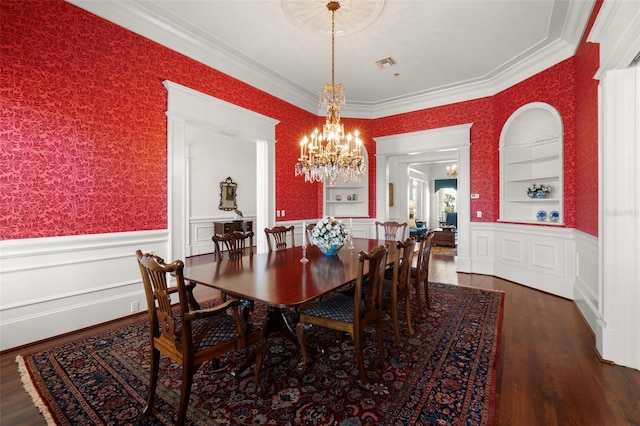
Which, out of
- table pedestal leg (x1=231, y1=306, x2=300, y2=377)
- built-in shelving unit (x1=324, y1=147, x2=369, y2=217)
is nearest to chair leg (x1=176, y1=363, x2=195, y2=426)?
table pedestal leg (x1=231, y1=306, x2=300, y2=377)

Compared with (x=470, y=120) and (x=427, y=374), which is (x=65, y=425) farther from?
(x=470, y=120)

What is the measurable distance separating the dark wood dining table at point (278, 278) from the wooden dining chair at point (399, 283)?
0.18 meters

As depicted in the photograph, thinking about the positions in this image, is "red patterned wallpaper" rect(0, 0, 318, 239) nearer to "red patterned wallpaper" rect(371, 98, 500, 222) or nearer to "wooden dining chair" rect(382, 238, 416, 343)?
"wooden dining chair" rect(382, 238, 416, 343)

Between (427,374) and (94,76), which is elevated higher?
(94,76)

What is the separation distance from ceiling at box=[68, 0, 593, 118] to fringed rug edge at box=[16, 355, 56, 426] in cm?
324

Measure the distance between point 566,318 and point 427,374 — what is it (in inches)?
88.0

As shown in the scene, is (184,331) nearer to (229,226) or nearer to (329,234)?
(329,234)

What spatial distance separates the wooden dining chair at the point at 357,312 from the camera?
202 cm

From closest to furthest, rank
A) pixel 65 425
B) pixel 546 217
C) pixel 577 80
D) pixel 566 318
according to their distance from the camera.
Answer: pixel 65 425 < pixel 566 318 < pixel 577 80 < pixel 546 217

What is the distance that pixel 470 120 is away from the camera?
17.7 feet

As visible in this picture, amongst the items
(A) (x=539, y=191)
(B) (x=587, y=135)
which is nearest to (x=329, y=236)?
(B) (x=587, y=135)

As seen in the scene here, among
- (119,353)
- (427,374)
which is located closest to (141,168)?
(119,353)

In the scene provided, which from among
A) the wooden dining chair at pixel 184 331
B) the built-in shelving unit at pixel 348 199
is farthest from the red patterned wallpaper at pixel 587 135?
the built-in shelving unit at pixel 348 199

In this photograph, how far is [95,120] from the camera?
9.70 ft
